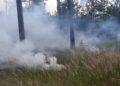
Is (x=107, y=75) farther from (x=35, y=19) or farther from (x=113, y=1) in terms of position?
(x=113, y=1)

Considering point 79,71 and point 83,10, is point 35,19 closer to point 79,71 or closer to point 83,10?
point 83,10

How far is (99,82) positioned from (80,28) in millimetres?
27245

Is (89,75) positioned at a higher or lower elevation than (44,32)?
higher

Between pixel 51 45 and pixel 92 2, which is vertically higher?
pixel 92 2

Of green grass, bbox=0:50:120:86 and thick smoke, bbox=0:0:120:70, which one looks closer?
green grass, bbox=0:50:120:86

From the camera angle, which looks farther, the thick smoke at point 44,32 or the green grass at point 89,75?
the thick smoke at point 44,32

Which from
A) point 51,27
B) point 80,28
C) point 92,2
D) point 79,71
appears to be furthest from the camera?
point 92,2

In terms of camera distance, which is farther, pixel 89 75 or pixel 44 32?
pixel 44 32

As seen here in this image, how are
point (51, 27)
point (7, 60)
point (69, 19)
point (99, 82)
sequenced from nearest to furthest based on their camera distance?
point (99, 82) → point (7, 60) → point (69, 19) → point (51, 27)

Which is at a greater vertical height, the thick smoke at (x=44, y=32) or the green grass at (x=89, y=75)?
the green grass at (x=89, y=75)

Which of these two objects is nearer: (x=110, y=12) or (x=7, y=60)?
(x=7, y=60)

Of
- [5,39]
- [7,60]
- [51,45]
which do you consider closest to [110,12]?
[51,45]

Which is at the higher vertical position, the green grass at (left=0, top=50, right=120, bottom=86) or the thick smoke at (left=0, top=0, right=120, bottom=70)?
the green grass at (left=0, top=50, right=120, bottom=86)

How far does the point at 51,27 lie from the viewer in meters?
30.5
